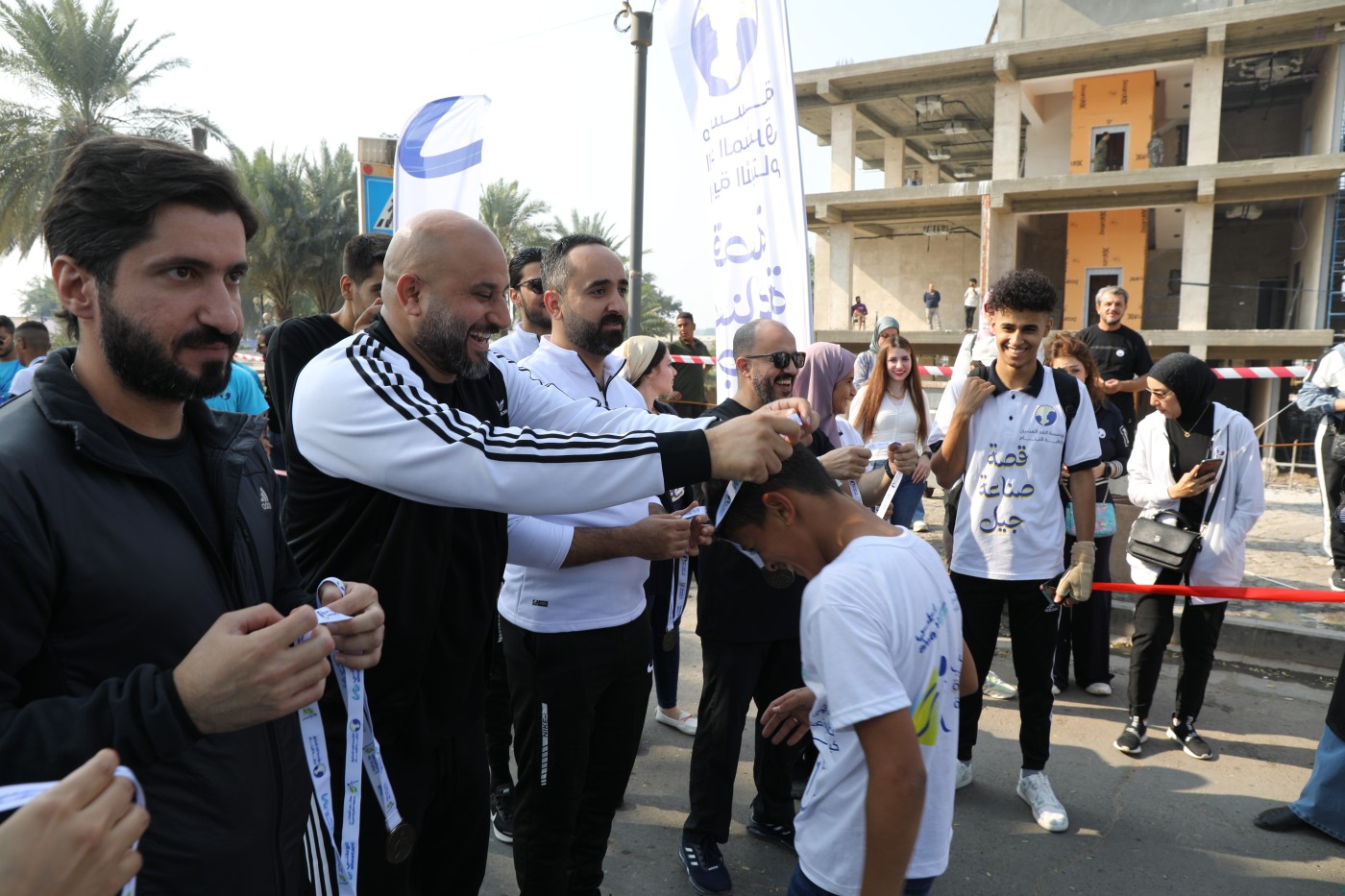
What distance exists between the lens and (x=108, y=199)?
4.74ft

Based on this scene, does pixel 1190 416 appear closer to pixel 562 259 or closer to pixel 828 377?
pixel 828 377

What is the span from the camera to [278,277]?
3353 centimetres

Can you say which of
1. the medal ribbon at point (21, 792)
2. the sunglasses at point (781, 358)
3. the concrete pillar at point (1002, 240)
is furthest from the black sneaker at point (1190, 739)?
the concrete pillar at point (1002, 240)

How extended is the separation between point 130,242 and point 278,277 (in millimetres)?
35884

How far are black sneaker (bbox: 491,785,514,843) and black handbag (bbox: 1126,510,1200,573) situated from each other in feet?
11.8

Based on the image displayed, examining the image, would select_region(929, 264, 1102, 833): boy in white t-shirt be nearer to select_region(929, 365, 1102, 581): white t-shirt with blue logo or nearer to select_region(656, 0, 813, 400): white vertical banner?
select_region(929, 365, 1102, 581): white t-shirt with blue logo

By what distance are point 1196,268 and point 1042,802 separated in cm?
2279

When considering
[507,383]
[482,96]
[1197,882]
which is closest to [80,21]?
[482,96]

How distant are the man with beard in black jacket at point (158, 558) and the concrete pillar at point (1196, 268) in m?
25.0

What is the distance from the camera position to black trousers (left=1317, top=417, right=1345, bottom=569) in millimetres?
7363

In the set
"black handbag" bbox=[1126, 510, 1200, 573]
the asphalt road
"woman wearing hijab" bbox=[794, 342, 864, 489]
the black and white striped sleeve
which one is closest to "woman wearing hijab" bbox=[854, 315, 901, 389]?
"woman wearing hijab" bbox=[794, 342, 864, 489]

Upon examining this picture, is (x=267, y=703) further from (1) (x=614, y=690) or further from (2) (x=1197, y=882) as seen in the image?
(2) (x=1197, y=882)

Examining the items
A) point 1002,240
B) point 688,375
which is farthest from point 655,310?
point 688,375

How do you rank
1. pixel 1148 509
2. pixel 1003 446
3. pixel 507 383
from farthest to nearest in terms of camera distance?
pixel 1148 509
pixel 1003 446
pixel 507 383
